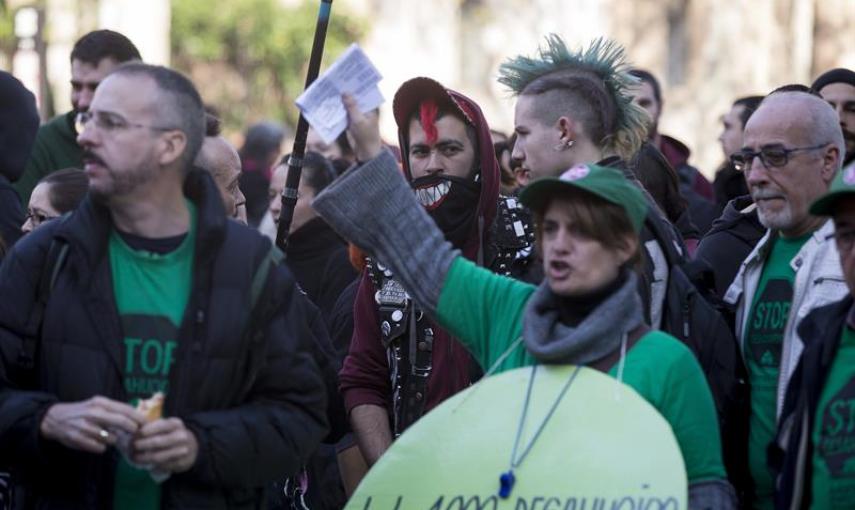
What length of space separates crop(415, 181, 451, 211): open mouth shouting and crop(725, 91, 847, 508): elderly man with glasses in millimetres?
979

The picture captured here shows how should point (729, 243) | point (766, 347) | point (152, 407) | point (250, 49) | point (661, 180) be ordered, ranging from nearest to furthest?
point (152, 407) → point (766, 347) → point (729, 243) → point (661, 180) → point (250, 49)

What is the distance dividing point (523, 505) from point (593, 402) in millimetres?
314

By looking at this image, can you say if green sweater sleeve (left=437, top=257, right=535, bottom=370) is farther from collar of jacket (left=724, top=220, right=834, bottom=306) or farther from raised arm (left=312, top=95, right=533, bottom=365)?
collar of jacket (left=724, top=220, right=834, bottom=306)

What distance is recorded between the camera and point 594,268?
4.57 meters

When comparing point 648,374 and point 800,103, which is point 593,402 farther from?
point 800,103

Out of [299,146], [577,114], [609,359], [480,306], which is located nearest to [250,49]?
[299,146]

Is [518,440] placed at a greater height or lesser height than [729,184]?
lesser

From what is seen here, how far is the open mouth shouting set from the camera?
229 inches

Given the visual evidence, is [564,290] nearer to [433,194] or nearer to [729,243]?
[433,194]

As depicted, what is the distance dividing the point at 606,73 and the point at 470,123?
20.7 inches

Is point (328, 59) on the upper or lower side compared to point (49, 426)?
upper

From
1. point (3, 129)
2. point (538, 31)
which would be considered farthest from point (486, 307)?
point (538, 31)

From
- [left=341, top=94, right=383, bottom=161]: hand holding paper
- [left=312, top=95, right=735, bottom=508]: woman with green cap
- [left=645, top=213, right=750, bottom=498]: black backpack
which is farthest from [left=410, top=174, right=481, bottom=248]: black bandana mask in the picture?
[left=312, top=95, right=735, bottom=508]: woman with green cap

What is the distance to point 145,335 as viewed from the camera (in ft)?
14.8
